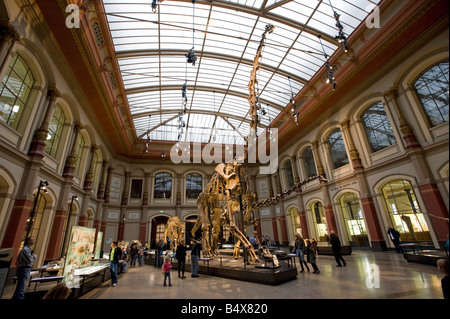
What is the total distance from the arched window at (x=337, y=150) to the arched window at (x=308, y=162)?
2448mm

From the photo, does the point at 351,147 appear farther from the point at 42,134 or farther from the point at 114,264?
the point at 42,134

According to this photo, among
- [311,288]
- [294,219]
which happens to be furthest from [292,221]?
[311,288]

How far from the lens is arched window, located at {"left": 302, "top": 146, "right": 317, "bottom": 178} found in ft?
59.6

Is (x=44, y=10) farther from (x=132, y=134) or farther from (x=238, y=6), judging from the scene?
(x=132, y=134)

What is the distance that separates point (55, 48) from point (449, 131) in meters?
13.1

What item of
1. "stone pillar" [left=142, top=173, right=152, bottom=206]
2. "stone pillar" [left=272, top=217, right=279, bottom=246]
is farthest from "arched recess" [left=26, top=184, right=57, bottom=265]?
"stone pillar" [left=272, top=217, right=279, bottom=246]

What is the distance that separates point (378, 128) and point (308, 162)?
8346 millimetres

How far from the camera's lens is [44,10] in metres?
8.06

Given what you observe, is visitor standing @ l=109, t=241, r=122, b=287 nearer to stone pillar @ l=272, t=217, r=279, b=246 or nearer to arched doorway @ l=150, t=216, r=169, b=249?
arched doorway @ l=150, t=216, r=169, b=249

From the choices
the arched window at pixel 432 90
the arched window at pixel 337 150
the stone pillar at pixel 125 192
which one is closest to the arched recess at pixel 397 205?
the arched window at pixel 337 150

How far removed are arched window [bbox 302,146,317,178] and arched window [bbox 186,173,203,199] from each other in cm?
1167

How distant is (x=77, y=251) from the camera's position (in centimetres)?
538

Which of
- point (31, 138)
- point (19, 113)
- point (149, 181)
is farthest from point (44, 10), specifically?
point (149, 181)

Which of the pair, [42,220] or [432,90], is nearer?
[432,90]
